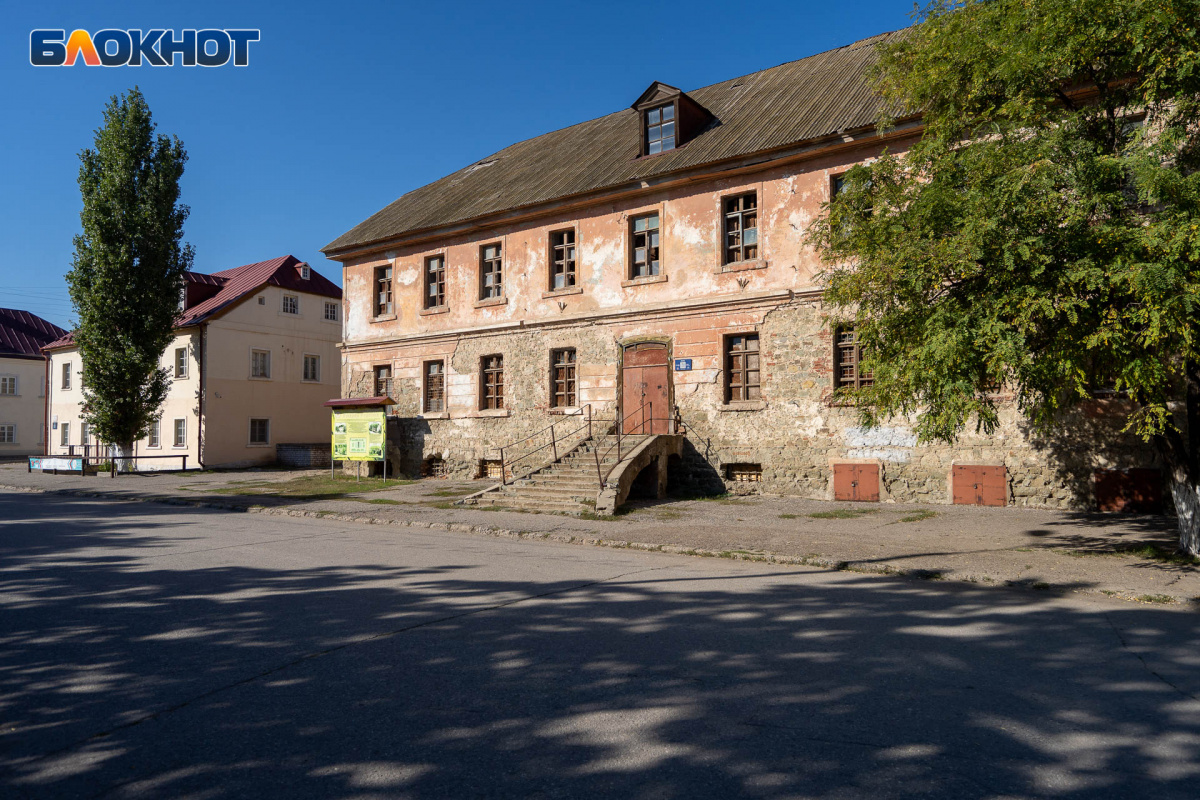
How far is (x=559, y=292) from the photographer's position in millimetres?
21469

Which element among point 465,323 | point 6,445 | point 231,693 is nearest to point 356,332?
point 465,323

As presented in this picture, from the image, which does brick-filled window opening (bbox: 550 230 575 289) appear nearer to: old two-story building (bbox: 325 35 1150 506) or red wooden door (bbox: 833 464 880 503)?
old two-story building (bbox: 325 35 1150 506)

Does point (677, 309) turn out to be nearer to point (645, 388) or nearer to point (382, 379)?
point (645, 388)

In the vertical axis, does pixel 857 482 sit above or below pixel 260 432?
below

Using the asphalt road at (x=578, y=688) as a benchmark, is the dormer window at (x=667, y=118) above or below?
above

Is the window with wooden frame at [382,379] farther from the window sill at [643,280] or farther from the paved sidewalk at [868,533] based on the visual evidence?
the window sill at [643,280]

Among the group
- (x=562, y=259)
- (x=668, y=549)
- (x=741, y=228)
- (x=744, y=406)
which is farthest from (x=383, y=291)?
(x=668, y=549)

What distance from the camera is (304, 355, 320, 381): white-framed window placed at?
36219 millimetres

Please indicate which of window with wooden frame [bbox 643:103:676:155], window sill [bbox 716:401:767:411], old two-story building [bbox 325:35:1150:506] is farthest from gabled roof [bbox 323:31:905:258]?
window sill [bbox 716:401:767:411]

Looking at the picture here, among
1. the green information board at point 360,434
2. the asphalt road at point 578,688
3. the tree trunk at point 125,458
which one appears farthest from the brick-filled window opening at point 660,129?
the tree trunk at point 125,458

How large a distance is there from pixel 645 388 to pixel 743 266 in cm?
400

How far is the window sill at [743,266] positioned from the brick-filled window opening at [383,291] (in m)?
12.2

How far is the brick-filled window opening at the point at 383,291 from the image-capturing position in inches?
1014

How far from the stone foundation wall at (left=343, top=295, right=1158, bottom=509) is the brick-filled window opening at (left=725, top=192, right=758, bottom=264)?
4.53ft
